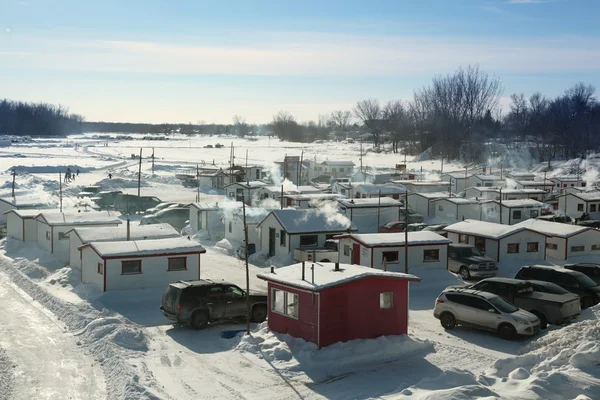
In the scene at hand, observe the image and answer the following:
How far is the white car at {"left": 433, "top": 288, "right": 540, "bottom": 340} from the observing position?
2078 centimetres

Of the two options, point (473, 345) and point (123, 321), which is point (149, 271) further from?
point (473, 345)

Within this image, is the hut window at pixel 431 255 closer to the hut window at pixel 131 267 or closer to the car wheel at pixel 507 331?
the car wheel at pixel 507 331

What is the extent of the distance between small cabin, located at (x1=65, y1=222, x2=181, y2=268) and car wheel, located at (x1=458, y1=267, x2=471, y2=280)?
13749 millimetres

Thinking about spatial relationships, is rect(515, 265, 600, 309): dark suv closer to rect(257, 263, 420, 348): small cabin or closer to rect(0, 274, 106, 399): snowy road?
rect(257, 263, 420, 348): small cabin

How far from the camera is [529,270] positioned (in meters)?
27.6

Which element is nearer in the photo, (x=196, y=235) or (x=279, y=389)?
(x=279, y=389)

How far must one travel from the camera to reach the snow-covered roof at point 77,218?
34688 mm

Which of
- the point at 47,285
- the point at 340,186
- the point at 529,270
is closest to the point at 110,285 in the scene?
the point at 47,285

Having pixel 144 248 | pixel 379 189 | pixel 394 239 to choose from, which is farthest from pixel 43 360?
pixel 379 189

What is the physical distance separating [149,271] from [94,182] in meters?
52.2

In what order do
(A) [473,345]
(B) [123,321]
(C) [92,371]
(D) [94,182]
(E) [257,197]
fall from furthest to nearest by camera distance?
1. (D) [94,182]
2. (E) [257,197]
3. (B) [123,321]
4. (A) [473,345]
5. (C) [92,371]

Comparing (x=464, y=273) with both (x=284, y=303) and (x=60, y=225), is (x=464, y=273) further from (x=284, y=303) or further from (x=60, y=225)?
(x=60, y=225)

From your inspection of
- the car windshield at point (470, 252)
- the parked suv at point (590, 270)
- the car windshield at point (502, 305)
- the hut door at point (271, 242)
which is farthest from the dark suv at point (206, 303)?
the parked suv at point (590, 270)

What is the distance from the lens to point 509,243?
113 feet
